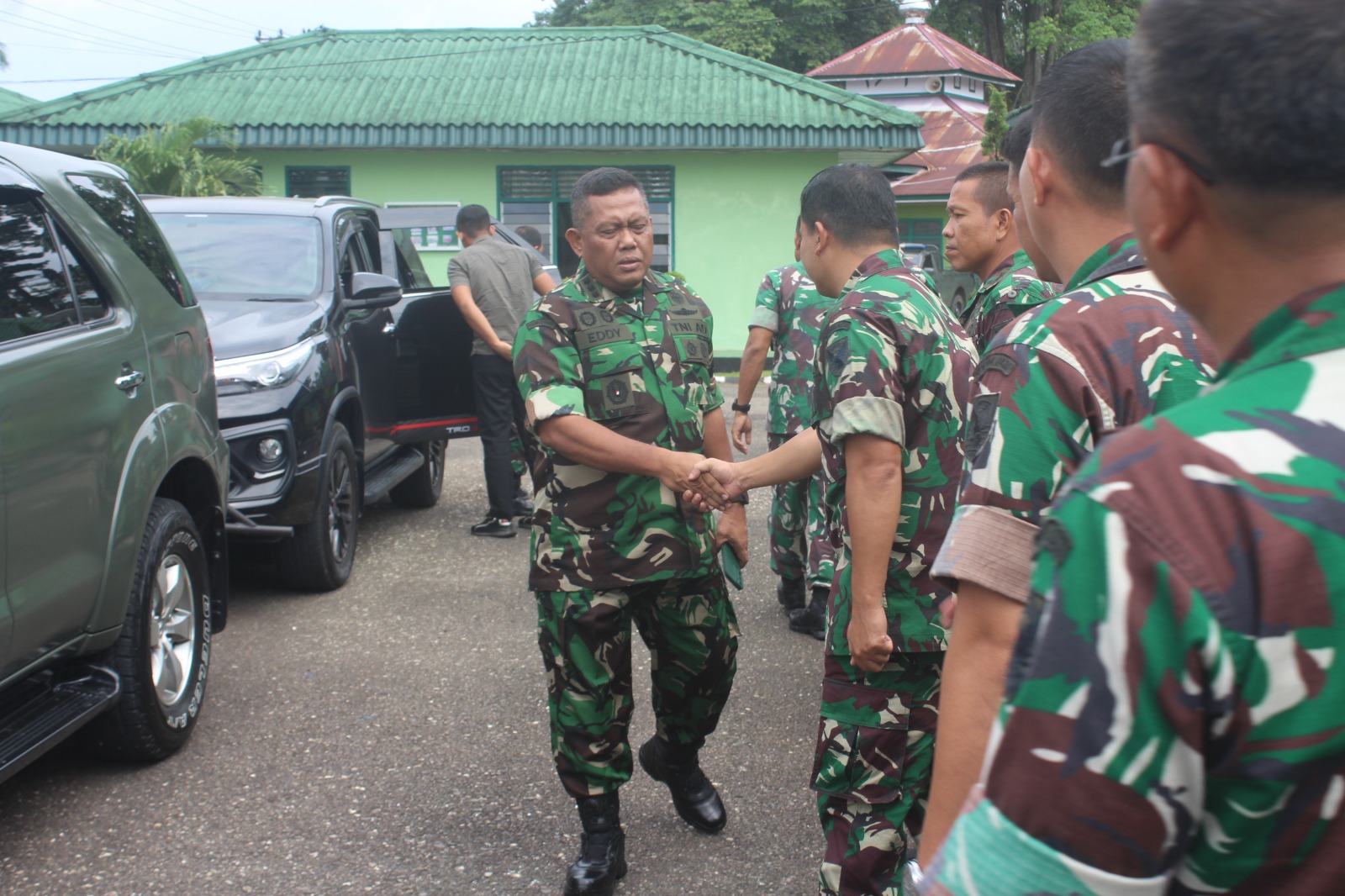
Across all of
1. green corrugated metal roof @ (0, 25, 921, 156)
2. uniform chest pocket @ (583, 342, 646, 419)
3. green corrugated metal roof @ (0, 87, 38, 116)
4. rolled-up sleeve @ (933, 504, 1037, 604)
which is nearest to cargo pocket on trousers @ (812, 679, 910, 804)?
uniform chest pocket @ (583, 342, 646, 419)

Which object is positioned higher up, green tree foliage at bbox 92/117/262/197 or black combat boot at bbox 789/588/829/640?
green tree foliage at bbox 92/117/262/197

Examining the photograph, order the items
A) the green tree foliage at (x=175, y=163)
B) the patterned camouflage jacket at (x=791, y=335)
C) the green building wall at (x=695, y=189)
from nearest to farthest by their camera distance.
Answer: the patterned camouflage jacket at (x=791, y=335)
the green tree foliage at (x=175, y=163)
the green building wall at (x=695, y=189)

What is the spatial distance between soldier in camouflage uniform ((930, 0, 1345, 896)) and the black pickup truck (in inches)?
201

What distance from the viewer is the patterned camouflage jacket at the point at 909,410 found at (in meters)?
2.73

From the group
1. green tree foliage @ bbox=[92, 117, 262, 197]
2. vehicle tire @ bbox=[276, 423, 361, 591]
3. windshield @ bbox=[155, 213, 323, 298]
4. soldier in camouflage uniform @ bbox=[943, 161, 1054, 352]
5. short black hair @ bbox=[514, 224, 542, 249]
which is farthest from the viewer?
green tree foliage @ bbox=[92, 117, 262, 197]

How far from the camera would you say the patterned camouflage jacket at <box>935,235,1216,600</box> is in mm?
1465

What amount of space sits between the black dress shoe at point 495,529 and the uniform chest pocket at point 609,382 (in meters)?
4.34

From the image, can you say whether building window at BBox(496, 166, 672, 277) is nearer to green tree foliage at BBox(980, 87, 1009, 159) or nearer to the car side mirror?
green tree foliage at BBox(980, 87, 1009, 159)

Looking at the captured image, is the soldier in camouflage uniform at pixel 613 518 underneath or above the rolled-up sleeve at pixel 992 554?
underneath

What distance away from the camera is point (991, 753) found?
3.15 feet

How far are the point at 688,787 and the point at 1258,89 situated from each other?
308cm

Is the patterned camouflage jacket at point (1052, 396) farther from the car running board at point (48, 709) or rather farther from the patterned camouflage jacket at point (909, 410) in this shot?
the car running board at point (48, 709)

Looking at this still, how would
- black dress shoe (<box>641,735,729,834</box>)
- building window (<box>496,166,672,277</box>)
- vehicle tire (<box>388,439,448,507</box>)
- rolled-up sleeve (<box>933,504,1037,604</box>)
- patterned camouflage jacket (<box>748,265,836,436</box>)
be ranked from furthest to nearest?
building window (<box>496,166,672,277</box>) → vehicle tire (<box>388,439,448,507</box>) → patterned camouflage jacket (<box>748,265,836,436</box>) → black dress shoe (<box>641,735,729,834</box>) → rolled-up sleeve (<box>933,504,1037,604</box>)

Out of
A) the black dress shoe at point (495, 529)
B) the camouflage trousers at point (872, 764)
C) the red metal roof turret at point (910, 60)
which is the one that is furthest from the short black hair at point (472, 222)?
the red metal roof turret at point (910, 60)
